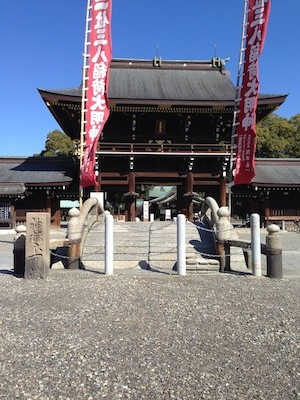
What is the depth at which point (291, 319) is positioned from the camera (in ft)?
15.2

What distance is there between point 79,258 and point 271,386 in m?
6.24

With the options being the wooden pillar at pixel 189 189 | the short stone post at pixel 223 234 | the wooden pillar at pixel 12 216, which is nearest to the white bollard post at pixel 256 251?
the short stone post at pixel 223 234

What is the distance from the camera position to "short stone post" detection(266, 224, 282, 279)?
24.1 ft

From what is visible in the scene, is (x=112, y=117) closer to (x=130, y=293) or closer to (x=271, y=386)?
(x=130, y=293)

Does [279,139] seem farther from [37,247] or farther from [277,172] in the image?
[37,247]

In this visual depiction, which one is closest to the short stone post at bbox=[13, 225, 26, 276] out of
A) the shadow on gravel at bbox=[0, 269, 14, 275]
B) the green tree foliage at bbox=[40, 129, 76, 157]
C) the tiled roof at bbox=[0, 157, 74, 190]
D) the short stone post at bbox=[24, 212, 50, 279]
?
the shadow on gravel at bbox=[0, 269, 14, 275]

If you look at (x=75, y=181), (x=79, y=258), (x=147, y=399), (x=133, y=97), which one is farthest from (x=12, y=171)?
(x=147, y=399)

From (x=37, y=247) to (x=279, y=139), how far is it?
104 ft

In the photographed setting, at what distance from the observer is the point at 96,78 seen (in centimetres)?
1305

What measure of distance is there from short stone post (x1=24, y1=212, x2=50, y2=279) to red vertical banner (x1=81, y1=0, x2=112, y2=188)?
268 inches

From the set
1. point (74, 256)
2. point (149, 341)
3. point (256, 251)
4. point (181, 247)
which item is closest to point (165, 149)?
point (74, 256)

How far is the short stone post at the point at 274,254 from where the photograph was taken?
7336 mm

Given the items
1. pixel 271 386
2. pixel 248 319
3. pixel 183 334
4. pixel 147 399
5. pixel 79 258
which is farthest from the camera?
pixel 79 258

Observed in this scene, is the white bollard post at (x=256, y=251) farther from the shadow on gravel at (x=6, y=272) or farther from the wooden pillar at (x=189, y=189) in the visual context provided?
the wooden pillar at (x=189, y=189)
